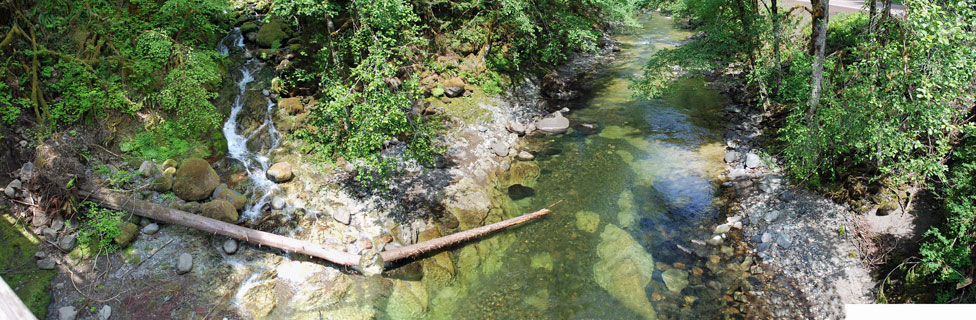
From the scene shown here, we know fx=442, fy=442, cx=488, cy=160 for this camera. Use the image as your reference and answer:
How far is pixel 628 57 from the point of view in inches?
904

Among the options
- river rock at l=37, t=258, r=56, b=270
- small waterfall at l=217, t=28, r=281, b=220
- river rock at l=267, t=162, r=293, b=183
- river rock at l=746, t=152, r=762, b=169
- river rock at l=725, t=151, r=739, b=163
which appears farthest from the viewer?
river rock at l=725, t=151, r=739, b=163

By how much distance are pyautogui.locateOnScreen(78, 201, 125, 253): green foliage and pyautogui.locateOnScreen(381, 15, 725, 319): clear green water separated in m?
5.26

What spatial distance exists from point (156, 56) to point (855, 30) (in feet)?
59.8

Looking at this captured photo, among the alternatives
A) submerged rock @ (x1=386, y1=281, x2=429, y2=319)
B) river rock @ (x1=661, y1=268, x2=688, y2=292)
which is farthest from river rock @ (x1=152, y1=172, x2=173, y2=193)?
river rock @ (x1=661, y1=268, x2=688, y2=292)

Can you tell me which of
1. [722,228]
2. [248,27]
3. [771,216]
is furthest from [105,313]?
[771,216]

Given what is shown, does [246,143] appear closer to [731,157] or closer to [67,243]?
[67,243]

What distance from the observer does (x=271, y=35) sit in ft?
43.9

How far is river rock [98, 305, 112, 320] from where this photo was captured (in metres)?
7.33

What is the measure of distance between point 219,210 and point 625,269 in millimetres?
8560

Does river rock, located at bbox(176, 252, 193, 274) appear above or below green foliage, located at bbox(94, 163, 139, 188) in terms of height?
below

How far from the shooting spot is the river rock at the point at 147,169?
9.40 m

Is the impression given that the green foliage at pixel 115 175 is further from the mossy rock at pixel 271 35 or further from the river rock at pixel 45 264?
the mossy rock at pixel 271 35

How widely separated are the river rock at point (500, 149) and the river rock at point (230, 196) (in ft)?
22.5

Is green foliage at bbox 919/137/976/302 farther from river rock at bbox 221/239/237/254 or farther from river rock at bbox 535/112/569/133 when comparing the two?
river rock at bbox 221/239/237/254
